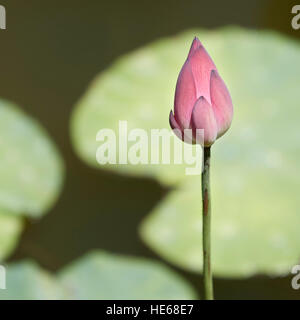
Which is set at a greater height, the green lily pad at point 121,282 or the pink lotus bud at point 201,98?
the pink lotus bud at point 201,98

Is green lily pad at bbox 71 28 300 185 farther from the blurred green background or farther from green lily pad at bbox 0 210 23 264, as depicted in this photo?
green lily pad at bbox 0 210 23 264

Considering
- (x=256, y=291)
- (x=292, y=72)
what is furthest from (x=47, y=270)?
(x=292, y=72)

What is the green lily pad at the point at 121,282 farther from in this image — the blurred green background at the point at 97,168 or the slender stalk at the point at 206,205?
the slender stalk at the point at 206,205

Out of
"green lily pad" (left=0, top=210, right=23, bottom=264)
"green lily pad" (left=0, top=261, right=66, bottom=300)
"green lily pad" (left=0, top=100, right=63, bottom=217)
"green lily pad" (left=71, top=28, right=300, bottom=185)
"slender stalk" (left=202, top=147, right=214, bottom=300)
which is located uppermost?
"green lily pad" (left=71, top=28, right=300, bottom=185)

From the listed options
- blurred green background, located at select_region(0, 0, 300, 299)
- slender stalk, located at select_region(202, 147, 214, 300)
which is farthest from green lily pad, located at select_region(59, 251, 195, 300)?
slender stalk, located at select_region(202, 147, 214, 300)

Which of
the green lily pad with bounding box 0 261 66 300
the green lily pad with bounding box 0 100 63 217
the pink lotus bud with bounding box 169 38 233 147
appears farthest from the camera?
the green lily pad with bounding box 0 100 63 217

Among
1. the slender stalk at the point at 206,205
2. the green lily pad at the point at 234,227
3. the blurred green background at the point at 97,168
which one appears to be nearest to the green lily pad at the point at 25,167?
the blurred green background at the point at 97,168

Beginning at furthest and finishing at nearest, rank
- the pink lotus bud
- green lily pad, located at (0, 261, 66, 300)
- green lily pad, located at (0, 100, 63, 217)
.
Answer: green lily pad, located at (0, 100, 63, 217)
green lily pad, located at (0, 261, 66, 300)
the pink lotus bud
